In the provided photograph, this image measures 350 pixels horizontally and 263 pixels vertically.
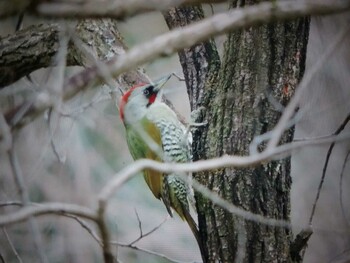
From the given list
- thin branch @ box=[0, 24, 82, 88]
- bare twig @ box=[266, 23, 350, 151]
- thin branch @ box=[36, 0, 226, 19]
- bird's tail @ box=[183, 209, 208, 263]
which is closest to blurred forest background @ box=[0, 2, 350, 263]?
thin branch @ box=[0, 24, 82, 88]

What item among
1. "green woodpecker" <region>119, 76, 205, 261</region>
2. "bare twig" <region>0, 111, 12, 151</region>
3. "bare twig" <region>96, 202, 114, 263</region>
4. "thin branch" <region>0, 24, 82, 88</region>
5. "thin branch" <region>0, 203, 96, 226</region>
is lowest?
"bare twig" <region>96, 202, 114, 263</region>

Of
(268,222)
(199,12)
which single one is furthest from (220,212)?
(199,12)

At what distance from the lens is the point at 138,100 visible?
327cm

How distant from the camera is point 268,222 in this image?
257 centimetres

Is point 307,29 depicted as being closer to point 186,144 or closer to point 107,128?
point 186,144

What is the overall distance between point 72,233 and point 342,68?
8.19 ft

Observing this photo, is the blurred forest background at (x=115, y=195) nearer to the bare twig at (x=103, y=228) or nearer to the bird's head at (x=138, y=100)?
the bird's head at (x=138, y=100)

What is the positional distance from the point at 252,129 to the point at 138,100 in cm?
84

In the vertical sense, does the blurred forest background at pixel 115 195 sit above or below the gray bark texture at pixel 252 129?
above

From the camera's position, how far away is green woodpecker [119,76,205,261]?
333cm

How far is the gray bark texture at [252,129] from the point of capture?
2613 mm

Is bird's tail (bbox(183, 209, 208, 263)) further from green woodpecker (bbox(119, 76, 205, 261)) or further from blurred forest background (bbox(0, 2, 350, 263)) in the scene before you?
blurred forest background (bbox(0, 2, 350, 263))

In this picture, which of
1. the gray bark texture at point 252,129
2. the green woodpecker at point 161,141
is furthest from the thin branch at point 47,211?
the green woodpecker at point 161,141

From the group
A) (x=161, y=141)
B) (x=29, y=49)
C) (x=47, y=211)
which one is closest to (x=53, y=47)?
(x=29, y=49)
